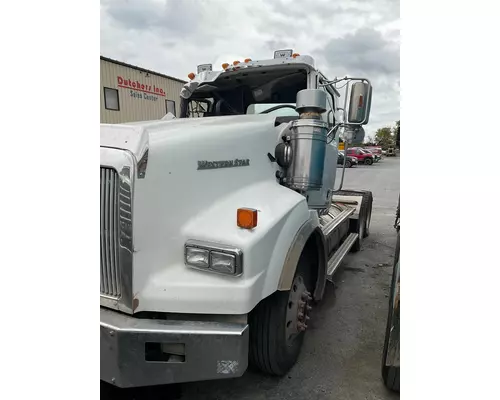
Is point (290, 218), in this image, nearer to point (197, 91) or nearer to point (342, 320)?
point (342, 320)

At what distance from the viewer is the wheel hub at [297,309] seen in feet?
8.80

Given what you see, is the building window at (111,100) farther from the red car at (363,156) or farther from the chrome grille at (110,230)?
the red car at (363,156)

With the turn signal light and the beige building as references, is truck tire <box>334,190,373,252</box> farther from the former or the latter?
the beige building

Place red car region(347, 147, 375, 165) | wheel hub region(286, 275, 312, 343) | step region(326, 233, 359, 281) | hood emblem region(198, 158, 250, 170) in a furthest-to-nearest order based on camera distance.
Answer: red car region(347, 147, 375, 165) → step region(326, 233, 359, 281) → wheel hub region(286, 275, 312, 343) → hood emblem region(198, 158, 250, 170)

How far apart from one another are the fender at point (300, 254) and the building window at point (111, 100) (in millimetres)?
→ 13208

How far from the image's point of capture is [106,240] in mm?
2020

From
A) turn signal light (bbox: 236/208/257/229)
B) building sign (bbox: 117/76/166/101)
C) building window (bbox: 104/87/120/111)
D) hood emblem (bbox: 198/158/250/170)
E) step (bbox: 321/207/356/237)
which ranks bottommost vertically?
step (bbox: 321/207/356/237)

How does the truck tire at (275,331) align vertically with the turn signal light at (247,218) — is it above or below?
below

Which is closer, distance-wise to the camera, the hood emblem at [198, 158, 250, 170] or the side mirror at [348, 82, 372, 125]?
the hood emblem at [198, 158, 250, 170]

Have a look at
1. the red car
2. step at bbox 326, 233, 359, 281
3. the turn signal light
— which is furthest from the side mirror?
the red car

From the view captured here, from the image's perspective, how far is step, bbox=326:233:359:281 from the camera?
3.79 meters

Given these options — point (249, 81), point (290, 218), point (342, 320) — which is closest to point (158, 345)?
point (290, 218)

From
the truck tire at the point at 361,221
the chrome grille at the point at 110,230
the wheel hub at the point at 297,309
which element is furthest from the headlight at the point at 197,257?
the truck tire at the point at 361,221

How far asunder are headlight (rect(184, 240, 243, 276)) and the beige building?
1218 centimetres
